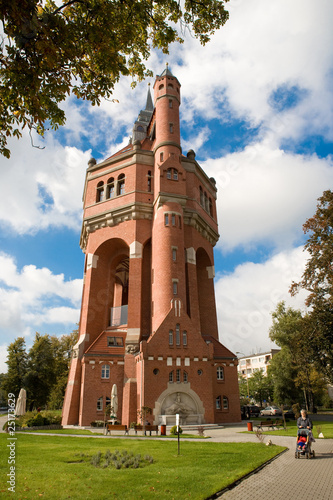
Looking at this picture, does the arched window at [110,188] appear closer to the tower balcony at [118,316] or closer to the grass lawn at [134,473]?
the tower balcony at [118,316]

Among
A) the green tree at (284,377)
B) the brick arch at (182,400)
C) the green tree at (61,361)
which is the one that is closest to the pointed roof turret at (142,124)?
the green tree at (61,361)

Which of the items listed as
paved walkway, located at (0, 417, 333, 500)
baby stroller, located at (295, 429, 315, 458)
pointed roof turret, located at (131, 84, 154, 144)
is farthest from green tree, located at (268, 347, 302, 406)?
paved walkway, located at (0, 417, 333, 500)

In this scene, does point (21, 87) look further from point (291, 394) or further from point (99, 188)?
point (291, 394)

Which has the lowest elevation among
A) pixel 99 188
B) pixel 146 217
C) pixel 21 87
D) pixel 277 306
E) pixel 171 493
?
pixel 171 493

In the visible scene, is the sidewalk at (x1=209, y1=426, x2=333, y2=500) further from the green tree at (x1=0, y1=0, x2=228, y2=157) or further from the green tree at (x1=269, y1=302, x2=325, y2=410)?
the green tree at (x1=269, y1=302, x2=325, y2=410)

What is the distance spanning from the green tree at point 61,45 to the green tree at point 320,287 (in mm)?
18410

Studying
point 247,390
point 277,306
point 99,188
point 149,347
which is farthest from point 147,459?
point 247,390

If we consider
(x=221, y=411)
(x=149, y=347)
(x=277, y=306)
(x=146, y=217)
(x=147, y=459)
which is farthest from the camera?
(x=277, y=306)

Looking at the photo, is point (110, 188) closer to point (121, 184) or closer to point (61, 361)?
point (121, 184)

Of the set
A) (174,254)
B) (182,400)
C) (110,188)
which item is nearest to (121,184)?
(110,188)

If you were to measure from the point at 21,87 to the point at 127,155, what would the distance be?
30.4 meters

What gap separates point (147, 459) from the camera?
1054cm

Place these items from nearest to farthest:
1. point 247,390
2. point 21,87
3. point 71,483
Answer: point 21,87 → point 71,483 → point 247,390

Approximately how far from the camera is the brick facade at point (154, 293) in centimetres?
2517
